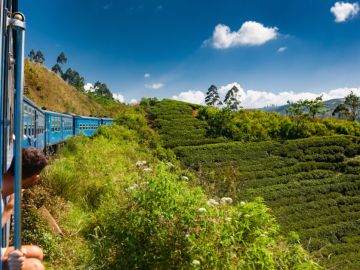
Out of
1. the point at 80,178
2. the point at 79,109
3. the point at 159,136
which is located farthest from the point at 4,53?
the point at 79,109

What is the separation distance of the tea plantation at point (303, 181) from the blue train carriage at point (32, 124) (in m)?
5.23

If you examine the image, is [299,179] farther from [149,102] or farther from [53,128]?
[149,102]

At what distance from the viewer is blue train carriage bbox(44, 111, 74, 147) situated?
13.8 m

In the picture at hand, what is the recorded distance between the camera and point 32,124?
991cm

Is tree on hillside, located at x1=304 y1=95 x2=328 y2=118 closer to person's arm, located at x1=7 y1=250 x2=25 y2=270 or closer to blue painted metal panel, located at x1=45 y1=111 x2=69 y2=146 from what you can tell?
blue painted metal panel, located at x1=45 y1=111 x2=69 y2=146

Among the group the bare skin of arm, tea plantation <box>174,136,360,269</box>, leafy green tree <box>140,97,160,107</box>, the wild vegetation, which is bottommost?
tea plantation <box>174,136,360,269</box>

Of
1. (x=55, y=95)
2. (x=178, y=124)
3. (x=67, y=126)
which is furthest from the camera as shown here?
(x=55, y=95)

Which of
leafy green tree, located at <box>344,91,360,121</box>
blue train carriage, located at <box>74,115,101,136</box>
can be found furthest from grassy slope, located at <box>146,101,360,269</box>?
leafy green tree, located at <box>344,91,360,121</box>

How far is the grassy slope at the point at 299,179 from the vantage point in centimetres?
1428

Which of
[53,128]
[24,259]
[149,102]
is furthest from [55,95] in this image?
[24,259]

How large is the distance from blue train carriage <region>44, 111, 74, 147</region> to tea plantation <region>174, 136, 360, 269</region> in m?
5.82

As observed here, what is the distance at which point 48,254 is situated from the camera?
4922 millimetres

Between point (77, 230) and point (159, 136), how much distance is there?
19218 mm

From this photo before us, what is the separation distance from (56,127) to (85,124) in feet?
25.6
